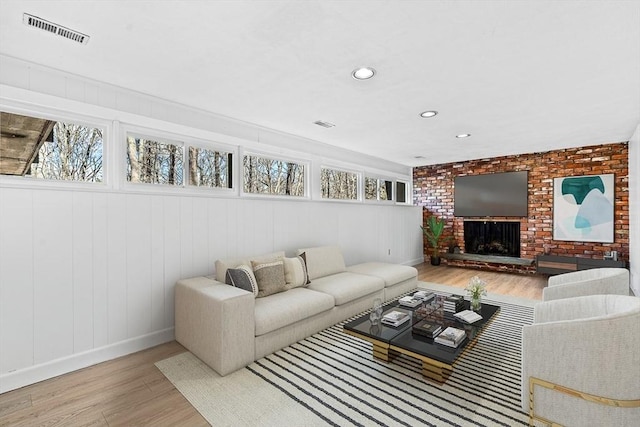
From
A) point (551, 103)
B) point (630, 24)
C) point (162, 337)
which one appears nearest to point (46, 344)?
point (162, 337)

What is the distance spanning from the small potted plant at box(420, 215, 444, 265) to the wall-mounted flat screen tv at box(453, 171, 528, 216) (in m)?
0.48

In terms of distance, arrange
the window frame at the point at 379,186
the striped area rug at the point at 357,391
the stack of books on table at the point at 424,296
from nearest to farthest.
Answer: the striped area rug at the point at 357,391
the stack of books on table at the point at 424,296
the window frame at the point at 379,186

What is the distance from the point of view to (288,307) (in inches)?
113

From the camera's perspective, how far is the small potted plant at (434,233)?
7.13m

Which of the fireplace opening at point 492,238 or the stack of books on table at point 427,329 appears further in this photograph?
the fireplace opening at point 492,238

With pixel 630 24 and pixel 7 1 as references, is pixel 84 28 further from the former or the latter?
pixel 630 24

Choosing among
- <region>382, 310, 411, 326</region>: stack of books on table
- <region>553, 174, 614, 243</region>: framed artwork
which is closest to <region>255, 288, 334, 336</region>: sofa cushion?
<region>382, 310, 411, 326</region>: stack of books on table

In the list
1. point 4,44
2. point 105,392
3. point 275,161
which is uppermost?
point 4,44

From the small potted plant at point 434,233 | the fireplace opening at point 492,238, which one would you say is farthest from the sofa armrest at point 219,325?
the fireplace opening at point 492,238

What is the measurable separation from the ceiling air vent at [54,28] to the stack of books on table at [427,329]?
3.22 meters

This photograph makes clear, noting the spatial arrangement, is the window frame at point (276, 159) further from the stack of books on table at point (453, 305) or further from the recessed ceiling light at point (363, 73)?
the stack of books on table at point (453, 305)

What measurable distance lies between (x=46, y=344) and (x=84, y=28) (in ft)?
7.78

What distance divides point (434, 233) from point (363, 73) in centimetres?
545

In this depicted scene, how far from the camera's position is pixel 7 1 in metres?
1.67
